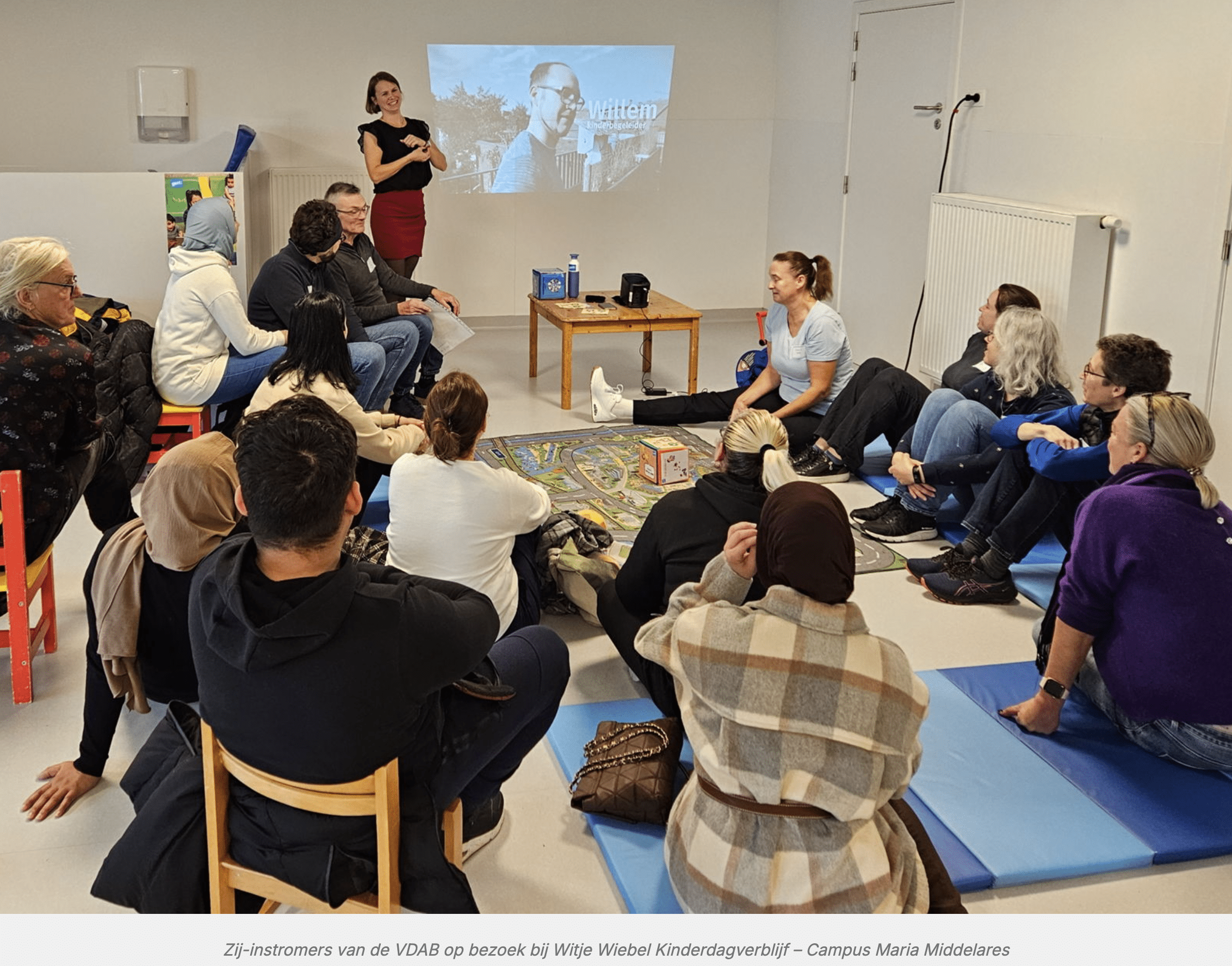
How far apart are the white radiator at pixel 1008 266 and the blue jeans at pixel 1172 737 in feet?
8.60

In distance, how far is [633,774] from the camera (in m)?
2.84

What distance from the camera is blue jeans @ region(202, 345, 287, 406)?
513 centimetres

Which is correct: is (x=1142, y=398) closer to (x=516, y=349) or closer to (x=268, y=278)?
(x=268, y=278)

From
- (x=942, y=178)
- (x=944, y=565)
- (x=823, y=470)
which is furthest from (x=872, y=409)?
(x=942, y=178)

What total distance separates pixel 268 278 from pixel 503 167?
128 inches

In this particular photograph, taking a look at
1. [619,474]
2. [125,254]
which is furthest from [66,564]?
[125,254]

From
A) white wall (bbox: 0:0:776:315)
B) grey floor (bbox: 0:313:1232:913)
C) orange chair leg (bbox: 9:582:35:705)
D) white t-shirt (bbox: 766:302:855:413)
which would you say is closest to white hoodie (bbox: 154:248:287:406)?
grey floor (bbox: 0:313:1232:913)

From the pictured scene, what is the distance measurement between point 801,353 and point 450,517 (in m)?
2.76

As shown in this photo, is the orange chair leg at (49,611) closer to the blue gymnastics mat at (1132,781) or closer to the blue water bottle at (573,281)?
the blue gymnastics mat at (1132,781)

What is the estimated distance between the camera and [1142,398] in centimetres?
302

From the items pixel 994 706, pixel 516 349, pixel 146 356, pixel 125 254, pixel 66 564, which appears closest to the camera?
pixel 994 706

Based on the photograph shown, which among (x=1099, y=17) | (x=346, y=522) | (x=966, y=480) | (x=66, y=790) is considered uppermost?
(x=1099, y=17)

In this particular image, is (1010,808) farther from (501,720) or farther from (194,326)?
(194,326)

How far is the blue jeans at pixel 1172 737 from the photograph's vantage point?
2943 millimetres
